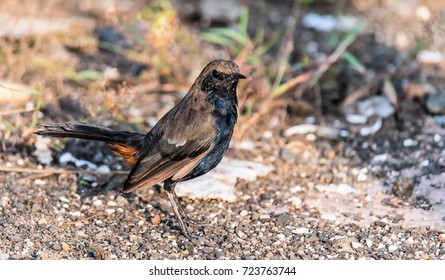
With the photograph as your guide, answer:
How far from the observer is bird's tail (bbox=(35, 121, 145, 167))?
550 cm

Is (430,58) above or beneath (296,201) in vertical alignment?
above

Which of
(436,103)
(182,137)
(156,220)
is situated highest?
(436,103)

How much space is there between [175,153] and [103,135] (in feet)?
1.77

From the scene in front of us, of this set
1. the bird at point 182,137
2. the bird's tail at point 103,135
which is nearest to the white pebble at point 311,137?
the bird at point 182,137

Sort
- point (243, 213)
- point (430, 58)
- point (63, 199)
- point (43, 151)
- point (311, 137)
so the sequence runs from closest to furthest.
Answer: point (243, 213)
point (63, 199)
point (43, 151)
point (311, 137)
point (430, 58)

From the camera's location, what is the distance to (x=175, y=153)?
560 cm

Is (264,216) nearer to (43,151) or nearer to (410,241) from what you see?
(410,241)

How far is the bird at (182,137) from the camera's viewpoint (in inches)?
218

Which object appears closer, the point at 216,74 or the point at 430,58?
the point at 216,74

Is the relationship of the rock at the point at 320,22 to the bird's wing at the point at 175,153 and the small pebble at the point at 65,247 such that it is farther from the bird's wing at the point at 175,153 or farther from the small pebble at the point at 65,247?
the small pebble at the point at 65,247

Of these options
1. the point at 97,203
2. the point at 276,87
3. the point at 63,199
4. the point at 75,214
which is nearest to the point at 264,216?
the point at 97,203

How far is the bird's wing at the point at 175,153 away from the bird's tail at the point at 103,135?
19 centimetres

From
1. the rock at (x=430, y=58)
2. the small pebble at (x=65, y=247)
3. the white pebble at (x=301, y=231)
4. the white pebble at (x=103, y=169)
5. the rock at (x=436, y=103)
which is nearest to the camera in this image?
the small pebble at (x=65, y=247)
